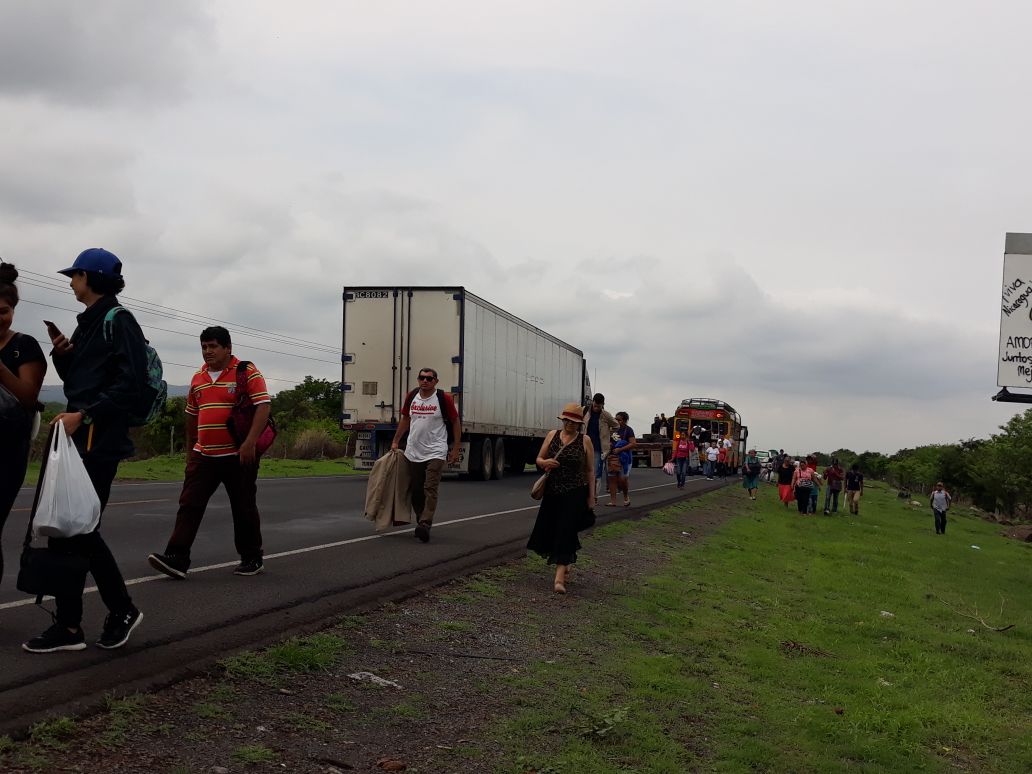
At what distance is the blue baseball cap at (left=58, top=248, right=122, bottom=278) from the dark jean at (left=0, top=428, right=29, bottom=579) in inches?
35.2

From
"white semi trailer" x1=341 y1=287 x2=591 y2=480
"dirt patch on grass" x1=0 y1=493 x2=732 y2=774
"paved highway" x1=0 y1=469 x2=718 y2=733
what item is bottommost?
"dirt patch on grass" x1=0 y1=493 x2=732 y2=774

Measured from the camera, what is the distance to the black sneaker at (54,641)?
5.76 meters

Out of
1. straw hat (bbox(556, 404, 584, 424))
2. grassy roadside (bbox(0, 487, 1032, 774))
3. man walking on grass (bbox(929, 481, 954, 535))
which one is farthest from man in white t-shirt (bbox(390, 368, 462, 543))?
man walking on grass (bbox(929, 481, 954, 535))

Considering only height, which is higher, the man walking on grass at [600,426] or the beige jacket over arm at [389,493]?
the man walking on grass at [600,426]

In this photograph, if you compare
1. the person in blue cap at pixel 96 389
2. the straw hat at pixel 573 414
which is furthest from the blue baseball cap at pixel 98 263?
the straw hat at pixel 573 414

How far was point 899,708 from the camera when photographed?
26.7 feet

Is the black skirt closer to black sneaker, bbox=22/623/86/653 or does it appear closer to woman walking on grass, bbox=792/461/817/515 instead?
black sneaker, bbox=22/623/86/653

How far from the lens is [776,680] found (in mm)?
8406

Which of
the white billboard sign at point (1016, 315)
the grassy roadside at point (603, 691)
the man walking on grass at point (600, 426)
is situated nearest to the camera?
the grassy roadside at point (603, 691)

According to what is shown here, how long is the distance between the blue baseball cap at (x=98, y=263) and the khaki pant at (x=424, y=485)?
669 centimetres

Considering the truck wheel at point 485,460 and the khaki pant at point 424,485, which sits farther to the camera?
the truck wheel at point 485,460

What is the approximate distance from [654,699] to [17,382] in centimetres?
413

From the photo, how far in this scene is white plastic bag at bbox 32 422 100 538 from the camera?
527 cm

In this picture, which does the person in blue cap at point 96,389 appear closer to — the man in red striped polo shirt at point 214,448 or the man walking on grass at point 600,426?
the man in red striped polo shirt at point 214,448
